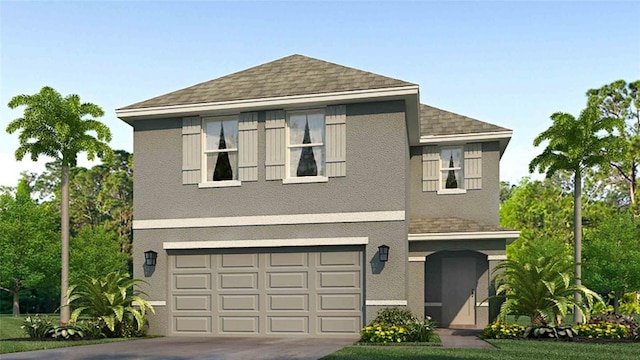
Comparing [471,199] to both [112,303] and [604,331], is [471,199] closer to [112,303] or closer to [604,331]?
[604,331]

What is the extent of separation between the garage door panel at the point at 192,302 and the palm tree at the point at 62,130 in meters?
3.80

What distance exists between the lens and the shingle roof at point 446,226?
60.8 ft

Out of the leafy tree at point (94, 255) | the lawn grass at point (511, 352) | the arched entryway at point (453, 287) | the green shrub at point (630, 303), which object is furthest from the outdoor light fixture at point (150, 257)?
the green shrub at point (630, 303)

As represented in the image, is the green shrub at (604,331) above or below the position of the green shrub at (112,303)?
below

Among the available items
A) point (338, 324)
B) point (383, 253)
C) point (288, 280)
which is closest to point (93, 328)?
point (288, 280)

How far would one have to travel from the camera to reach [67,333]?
1535 centimetres

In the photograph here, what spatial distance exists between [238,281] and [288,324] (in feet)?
5.32

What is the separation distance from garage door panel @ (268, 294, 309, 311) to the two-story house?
0.9 inches

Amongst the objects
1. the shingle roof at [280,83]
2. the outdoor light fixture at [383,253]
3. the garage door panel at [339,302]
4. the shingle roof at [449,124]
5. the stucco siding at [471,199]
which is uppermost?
the shingle roof at [280,83]

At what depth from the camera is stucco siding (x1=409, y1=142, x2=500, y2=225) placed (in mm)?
20719

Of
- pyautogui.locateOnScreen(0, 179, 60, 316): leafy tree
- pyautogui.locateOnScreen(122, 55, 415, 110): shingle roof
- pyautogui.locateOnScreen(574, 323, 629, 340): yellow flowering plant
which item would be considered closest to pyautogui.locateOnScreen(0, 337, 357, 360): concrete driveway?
pyautogui.locateOnScreen(574, 323, 629, 340): yellow flowering plant

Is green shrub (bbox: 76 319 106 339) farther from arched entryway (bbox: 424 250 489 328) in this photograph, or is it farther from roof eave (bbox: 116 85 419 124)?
arched entryway (bbox: 424 250 489 328)

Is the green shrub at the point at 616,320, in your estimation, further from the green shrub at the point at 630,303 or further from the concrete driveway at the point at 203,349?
the green shrub at the point at 630,303

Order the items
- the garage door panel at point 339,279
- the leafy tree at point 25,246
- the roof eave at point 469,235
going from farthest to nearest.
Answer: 1. the leafy tree at point 25,246
2. the roof eave at point 469,235
3. the garage door panel at point 339,279
